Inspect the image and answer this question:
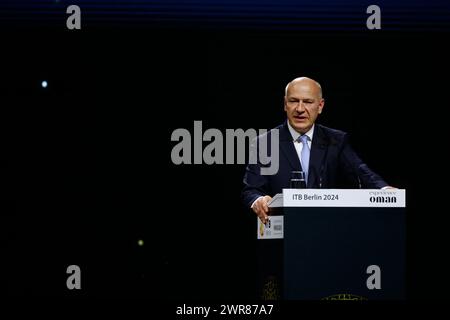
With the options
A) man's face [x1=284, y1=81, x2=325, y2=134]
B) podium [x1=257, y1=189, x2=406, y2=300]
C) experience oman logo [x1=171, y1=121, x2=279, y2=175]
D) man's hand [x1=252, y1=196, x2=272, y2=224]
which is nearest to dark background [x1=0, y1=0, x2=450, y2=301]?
experience oman logo [x1=171, y1=121, x2=279, y2=175]

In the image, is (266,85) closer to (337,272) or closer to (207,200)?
(207,200)

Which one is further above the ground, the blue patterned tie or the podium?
the blue patterned tie

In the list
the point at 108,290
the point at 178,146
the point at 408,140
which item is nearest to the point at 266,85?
the point at 178,146

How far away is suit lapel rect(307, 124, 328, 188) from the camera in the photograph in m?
4.01

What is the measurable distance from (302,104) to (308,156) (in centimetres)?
35

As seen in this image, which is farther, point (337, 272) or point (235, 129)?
point (235, 129)

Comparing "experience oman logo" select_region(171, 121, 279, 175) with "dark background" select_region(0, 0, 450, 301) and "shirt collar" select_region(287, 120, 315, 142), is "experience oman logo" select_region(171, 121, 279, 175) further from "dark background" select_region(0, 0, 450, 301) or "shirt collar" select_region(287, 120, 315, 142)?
"shirt collar" select_region(287, 120, 315, 142)

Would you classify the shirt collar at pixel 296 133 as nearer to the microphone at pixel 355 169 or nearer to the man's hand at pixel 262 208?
the microphone at pixel 355 169

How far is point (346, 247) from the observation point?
11.2 ft

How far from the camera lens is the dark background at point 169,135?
173 inches

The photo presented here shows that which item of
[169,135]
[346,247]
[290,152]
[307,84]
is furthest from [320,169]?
[169,135]

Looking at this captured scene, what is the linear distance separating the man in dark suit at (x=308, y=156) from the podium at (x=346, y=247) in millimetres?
533

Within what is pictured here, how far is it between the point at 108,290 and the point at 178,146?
103 centimetres

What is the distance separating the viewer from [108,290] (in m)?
4.39
